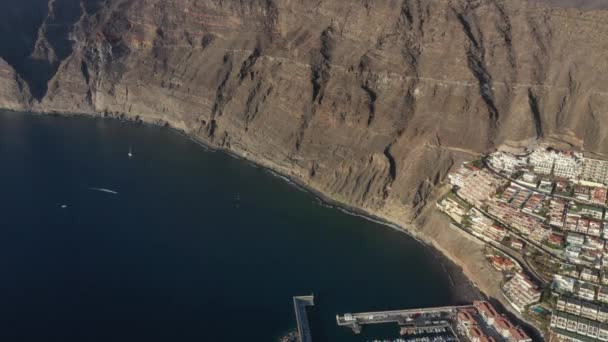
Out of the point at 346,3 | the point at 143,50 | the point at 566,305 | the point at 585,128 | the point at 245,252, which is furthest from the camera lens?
the point at 143,50

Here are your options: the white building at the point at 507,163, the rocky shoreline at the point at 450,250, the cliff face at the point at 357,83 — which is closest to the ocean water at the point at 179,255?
the rocky shoreline at the point at 450,250

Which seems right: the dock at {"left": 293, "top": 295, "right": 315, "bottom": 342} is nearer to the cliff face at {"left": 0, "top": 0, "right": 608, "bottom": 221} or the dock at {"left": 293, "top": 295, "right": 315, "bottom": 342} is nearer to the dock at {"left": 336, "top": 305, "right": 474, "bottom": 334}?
the dock at {"left": 336, "top": 305, "right": 474, "bottom": 334}

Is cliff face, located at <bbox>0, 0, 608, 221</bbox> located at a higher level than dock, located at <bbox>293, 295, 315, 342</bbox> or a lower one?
higher

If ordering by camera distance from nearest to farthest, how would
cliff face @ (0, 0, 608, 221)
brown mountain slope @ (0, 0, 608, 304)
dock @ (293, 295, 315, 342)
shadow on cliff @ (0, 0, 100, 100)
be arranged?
dock @ (293, 295, 315, 342), brown mountain slope @ (0, 0, 608, 304), cliff face @ (0, 0, 608, 221), shadow on cliff @ (0, 0, 100, 100)

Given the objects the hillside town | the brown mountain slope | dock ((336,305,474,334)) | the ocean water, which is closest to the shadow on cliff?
the brown mountain slope

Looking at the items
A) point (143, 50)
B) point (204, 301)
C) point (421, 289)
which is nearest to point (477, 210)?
point (421, 289)

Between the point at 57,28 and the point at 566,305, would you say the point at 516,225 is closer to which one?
the point at 566,305

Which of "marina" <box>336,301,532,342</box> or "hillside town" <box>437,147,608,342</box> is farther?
"hillside town" <box>437,147,608,342</box>
